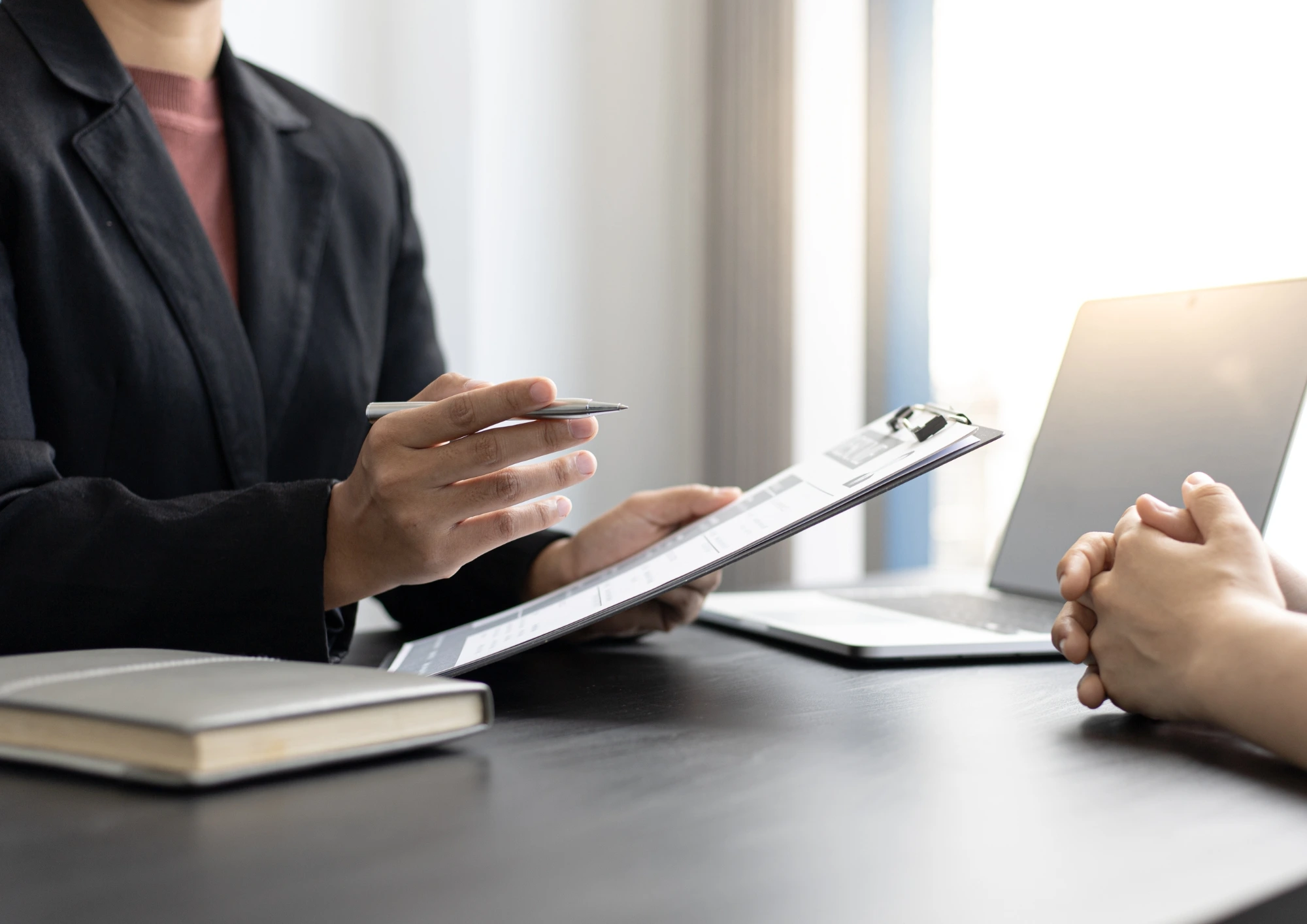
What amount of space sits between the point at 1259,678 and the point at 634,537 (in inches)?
18.8

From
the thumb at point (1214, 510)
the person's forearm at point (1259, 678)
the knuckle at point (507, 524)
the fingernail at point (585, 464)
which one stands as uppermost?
the fingernail at point (585, 464)

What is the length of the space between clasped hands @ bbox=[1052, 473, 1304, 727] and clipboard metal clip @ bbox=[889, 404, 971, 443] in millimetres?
104

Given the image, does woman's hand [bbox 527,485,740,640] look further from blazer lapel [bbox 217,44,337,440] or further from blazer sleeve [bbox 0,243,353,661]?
blazer lapel [bbox 217,44,337,440]

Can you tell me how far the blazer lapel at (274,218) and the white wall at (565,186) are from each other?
1228 mm

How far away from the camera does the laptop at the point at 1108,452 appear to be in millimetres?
814

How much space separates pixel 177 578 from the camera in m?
0.66

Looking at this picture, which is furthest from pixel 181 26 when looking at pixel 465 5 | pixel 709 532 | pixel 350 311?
pixel 465 5

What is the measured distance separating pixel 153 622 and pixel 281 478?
50cm

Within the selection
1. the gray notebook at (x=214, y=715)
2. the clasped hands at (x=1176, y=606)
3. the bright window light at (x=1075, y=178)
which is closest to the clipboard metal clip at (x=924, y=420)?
the clasped hands at (x=1176, y=606)

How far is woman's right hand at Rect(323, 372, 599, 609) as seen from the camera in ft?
1.89

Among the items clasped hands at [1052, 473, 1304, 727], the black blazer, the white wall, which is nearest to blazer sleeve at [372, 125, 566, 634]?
the black blazer

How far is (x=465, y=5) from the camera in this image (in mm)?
2418

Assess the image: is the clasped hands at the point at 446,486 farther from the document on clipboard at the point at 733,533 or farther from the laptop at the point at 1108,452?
the laptop at the point at 1108,452

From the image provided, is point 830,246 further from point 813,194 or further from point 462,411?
point 462,411
